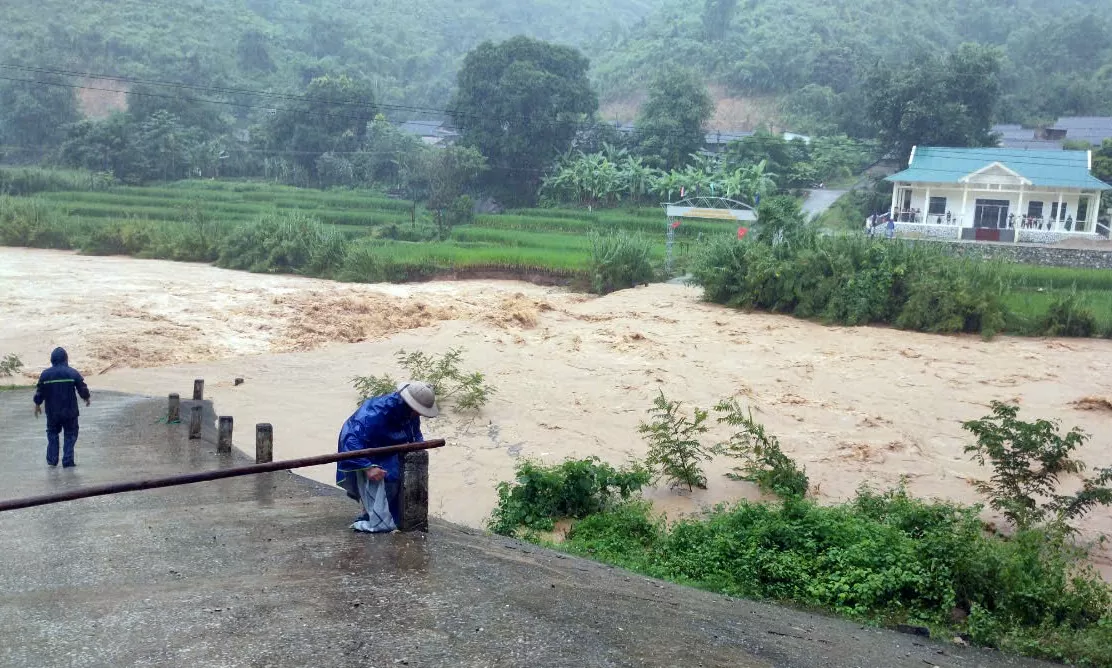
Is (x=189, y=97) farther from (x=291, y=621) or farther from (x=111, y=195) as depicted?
(x=291, y=621)

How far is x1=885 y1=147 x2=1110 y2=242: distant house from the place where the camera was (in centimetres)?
3356

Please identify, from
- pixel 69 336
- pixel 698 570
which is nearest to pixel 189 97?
pixel 69 336

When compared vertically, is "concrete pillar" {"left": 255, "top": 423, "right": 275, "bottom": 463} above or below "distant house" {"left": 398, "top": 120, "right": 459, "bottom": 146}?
below

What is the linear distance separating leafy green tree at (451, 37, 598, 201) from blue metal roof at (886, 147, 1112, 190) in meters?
15.9

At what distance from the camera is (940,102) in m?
39.6

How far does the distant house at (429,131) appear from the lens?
51.5 meters

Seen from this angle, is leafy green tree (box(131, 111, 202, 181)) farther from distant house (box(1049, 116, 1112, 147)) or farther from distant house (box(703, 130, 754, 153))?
distant house (box(1049, 116, 1112, 147))

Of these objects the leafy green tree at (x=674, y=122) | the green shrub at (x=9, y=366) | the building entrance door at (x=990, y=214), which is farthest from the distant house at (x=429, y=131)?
the green shrub at (x=9, y=366)

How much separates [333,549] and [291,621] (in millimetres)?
1357

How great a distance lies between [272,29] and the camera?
2931 inches

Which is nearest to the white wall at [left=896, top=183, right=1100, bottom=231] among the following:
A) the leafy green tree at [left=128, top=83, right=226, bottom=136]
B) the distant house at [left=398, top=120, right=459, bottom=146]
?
the distant house at [left=398, top=120, right=459, bottom=146]

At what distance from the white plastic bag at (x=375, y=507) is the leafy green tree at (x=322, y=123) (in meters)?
43.3

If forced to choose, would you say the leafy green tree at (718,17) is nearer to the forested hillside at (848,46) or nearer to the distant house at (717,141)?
the forested hillside at (848,46)

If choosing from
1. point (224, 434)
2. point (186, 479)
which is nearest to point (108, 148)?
point (224, 434)
